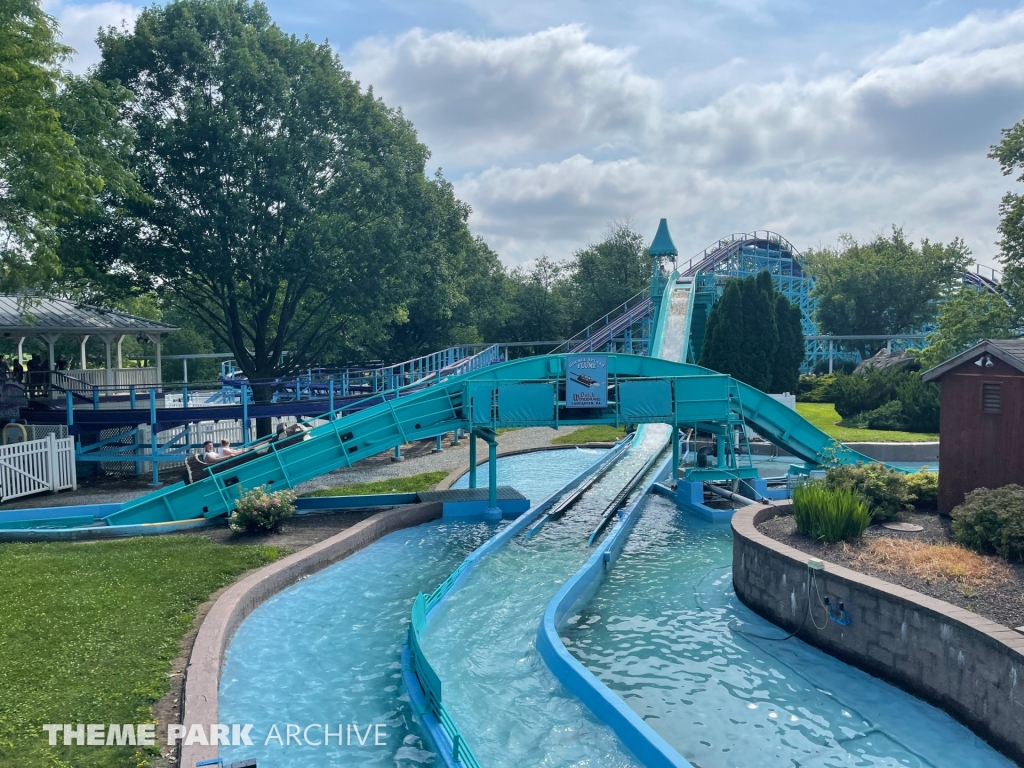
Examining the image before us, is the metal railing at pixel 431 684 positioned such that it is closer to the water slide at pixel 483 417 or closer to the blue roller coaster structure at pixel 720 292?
the water slide at pixel 483 417

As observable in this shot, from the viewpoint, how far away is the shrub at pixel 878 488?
1358 cm

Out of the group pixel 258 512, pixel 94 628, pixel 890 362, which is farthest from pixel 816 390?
pixel 94 628

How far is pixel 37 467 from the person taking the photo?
66.2 ft

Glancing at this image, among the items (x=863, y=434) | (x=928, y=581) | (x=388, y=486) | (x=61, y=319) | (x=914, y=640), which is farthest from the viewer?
(x=863, y=434)

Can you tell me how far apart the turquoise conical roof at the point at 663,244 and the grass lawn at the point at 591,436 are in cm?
1353

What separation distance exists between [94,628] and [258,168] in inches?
742

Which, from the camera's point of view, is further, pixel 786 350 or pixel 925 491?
pixel 786 350

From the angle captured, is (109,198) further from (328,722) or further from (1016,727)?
(1016,727)

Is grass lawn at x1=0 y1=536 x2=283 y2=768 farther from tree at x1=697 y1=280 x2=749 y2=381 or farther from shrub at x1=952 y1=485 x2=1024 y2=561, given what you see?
tree at x1=697 y1=280 x2=749 y2=381

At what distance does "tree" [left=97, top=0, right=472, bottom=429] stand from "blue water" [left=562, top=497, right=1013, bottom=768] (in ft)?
57.4

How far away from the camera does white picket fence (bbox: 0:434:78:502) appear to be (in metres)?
19.3

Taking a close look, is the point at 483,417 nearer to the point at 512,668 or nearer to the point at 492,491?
the point at 492,491

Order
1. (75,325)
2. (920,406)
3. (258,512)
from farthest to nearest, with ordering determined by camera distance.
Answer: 1. (920,406)
2. (75,325)
3. (258,512)

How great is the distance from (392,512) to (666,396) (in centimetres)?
746
